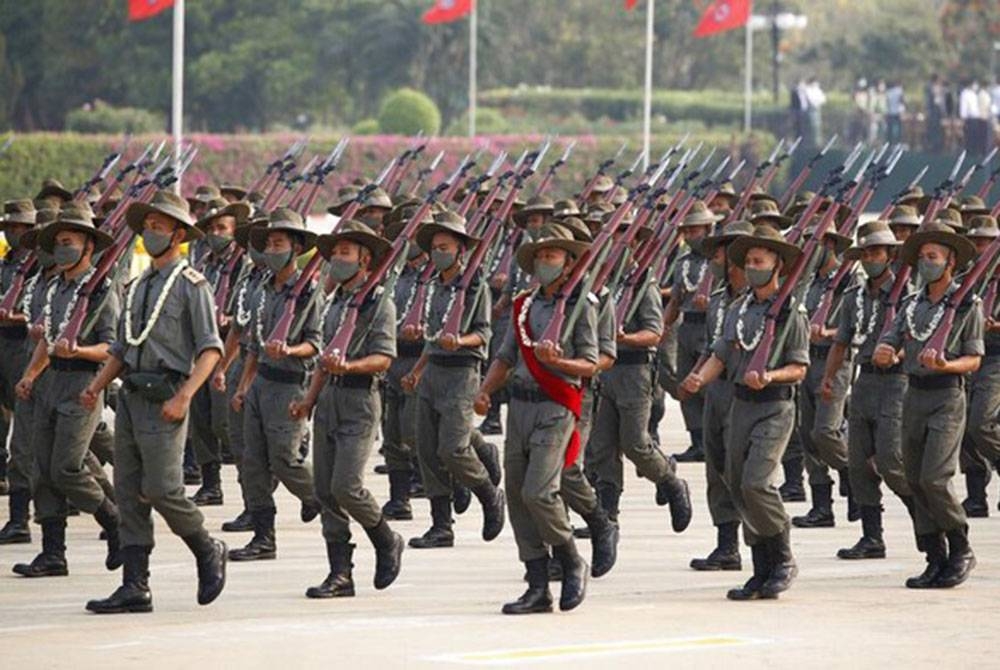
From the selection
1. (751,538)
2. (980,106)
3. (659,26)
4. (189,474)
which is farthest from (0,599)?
(659,26)

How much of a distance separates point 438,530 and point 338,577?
237 cm

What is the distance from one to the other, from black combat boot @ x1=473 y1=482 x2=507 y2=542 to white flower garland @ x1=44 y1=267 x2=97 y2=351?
8.50ft

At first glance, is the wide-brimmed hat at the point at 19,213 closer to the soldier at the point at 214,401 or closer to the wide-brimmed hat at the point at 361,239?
the soldier at the point at 214,401

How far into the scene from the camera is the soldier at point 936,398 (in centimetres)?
1508

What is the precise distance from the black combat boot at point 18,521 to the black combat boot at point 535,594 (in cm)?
369

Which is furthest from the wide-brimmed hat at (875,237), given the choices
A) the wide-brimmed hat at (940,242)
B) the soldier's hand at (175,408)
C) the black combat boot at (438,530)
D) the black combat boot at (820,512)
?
the soldier's hand at (175,408)

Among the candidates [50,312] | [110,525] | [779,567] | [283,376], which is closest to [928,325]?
[779,567]

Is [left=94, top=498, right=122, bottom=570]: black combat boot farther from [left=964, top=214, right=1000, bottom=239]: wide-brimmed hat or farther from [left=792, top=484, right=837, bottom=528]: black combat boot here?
[left=964, top=214, right=1000, bottom=239]: wide-brimmed hat

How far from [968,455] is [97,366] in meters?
5.73

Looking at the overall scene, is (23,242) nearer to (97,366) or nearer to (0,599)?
(97,366)

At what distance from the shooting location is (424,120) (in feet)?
211

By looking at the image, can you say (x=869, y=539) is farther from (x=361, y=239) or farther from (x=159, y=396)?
(x=159, y=396)

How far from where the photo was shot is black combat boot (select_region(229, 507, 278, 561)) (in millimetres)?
16047

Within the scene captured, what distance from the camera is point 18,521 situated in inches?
661
